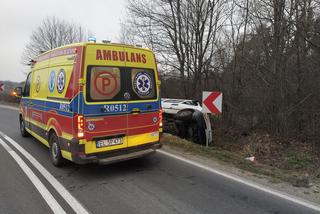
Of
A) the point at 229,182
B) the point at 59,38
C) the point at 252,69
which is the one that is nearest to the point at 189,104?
the point at 252,69

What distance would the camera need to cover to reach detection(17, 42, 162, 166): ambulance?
5379mm

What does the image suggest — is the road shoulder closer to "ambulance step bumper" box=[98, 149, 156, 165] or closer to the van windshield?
"ambulance step bumper" box=[98, 149, 156, 165]

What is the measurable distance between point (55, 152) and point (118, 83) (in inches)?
88.0

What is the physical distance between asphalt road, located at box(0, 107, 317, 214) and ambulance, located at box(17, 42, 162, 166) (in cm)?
44

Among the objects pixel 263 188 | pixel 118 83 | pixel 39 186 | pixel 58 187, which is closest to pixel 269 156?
pixel 263 188

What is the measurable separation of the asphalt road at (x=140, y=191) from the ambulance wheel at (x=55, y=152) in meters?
0.17

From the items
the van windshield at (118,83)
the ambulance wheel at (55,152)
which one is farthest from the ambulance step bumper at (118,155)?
the van windshield at (118,83)

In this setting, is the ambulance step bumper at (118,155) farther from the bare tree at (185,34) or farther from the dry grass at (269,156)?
the bare tree at (185,34)

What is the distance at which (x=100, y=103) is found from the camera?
5.53m

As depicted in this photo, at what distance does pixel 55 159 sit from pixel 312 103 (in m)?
8.28

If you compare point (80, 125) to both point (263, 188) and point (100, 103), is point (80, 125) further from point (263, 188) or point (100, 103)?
point (263, 188)

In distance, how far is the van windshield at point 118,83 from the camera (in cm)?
544

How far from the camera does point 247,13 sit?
12984mm

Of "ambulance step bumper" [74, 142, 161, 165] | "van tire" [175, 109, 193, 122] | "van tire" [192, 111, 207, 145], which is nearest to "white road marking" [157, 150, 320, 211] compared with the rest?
"ambulance step bumper" [74, 142, 161, 165]
